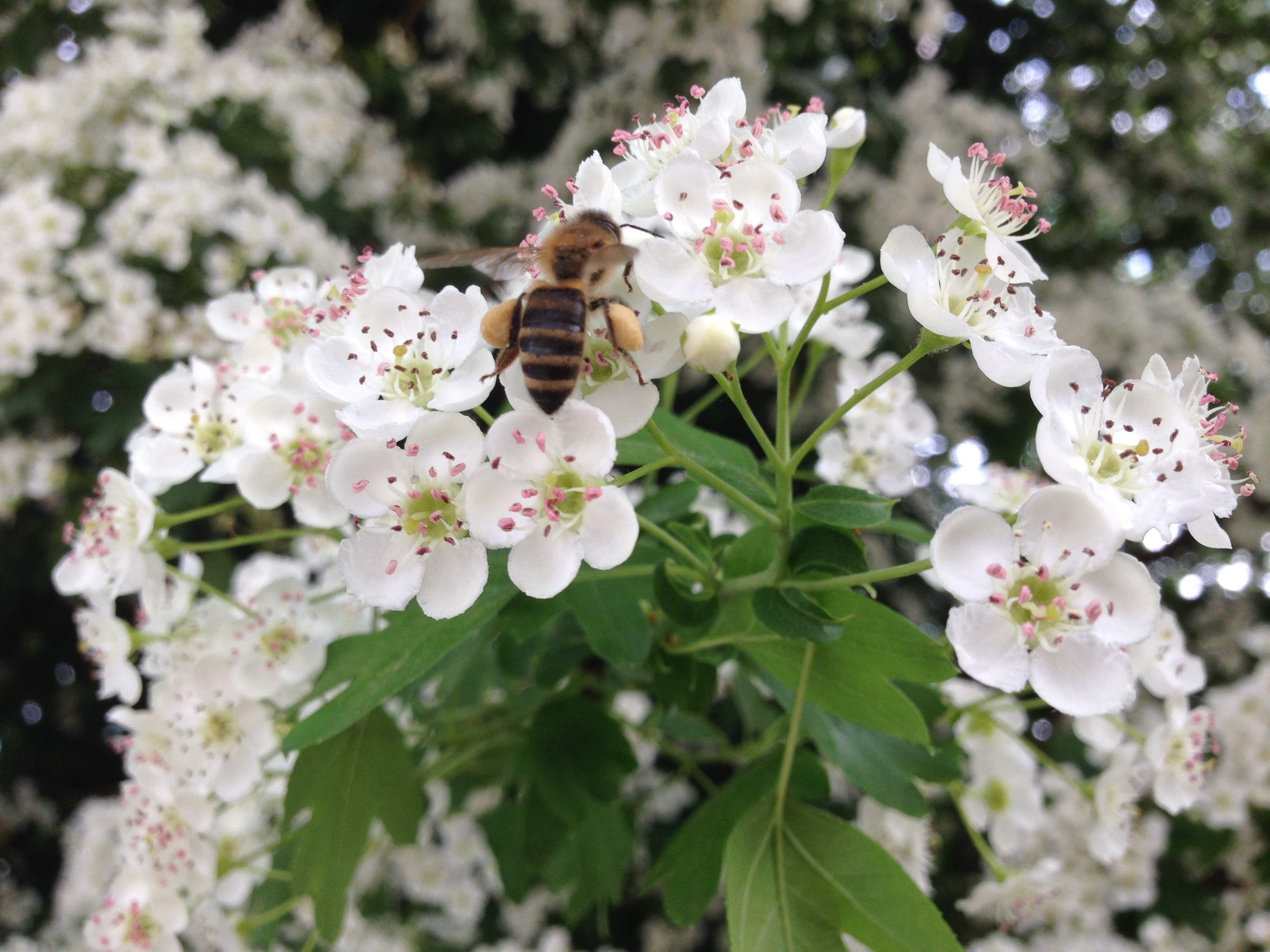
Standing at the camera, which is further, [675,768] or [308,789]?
[675,768]

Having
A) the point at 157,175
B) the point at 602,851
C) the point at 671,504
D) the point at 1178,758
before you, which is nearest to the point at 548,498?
the point at 671,504

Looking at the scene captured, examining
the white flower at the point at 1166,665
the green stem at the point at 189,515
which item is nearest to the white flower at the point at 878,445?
the white flower at the point at 1166,665

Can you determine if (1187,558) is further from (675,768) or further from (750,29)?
(750,29)

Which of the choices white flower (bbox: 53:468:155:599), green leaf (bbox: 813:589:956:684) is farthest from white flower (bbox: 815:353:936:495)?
white flower (bbox: 53:468:155:599)

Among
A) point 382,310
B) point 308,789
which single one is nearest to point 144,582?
point 308,789

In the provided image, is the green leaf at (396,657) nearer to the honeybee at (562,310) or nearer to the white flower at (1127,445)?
the honeybee at (562,310)

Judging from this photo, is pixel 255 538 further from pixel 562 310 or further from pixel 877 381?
pixel 877 381

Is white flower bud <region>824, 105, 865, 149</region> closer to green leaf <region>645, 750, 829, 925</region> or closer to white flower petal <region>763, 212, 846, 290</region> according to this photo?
white flower petal <region>763, 212, 846, 290</region>
